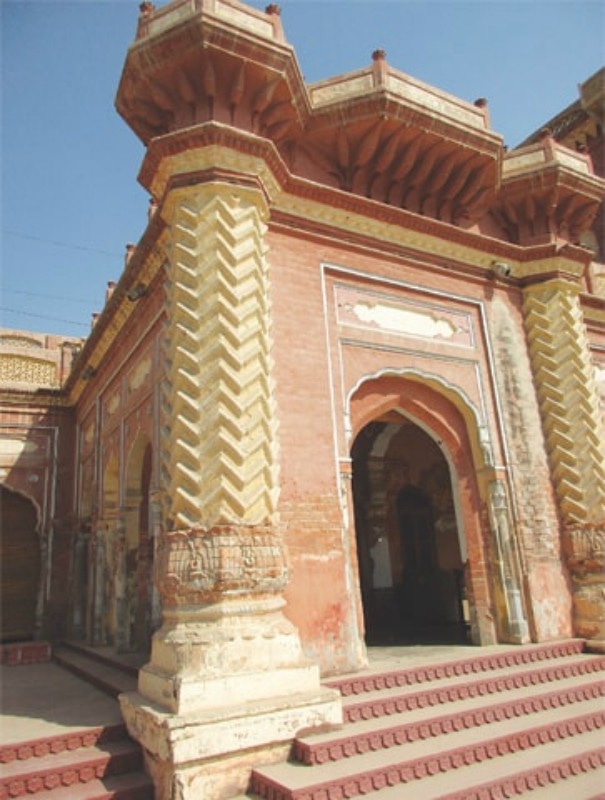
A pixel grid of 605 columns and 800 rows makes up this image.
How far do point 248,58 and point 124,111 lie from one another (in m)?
1.59

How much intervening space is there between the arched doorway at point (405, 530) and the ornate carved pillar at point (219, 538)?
16.9 feet

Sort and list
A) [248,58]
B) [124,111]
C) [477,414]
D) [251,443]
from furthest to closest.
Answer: [477,414] → [124,111] → [248,58] → [251,443]

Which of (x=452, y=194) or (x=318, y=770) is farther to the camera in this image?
(x=452, y=194)

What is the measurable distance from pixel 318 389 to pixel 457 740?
335cm

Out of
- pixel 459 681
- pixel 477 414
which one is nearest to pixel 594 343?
pixel 477 414

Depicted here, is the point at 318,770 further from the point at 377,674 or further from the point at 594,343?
the point at 594,343

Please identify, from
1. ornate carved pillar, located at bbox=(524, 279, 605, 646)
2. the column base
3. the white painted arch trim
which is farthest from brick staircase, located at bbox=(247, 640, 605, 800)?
the white painted arch trim

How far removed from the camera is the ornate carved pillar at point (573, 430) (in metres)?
7.38

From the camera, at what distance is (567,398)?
8.07 m

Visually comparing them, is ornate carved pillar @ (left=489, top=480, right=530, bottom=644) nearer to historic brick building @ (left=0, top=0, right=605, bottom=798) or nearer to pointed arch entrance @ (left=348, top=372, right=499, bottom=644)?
historic brick building @ (left=0, top=0, right=605, bottom=798)

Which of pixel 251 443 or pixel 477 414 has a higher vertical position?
pixel 477 414

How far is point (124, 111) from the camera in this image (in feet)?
21.9

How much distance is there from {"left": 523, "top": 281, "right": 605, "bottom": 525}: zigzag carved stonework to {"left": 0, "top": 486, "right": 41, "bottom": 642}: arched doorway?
10223 millimetres

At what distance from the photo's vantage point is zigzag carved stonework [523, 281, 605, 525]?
7730mm
